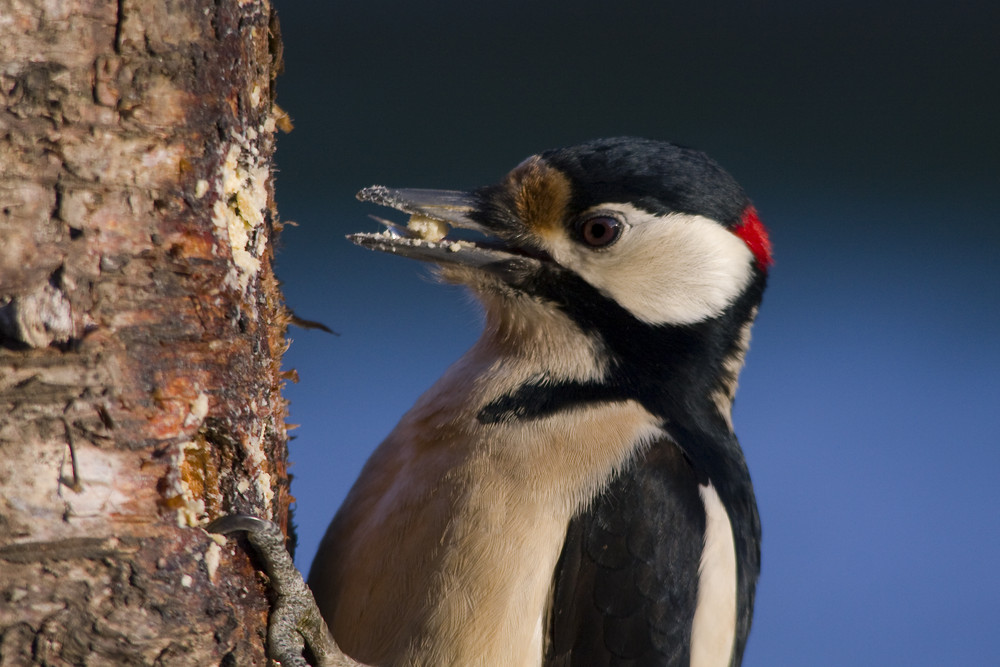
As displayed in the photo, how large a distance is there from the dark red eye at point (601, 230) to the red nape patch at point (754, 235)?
0.22 metres

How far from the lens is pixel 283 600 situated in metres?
1.12

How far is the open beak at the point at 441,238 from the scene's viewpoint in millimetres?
1469

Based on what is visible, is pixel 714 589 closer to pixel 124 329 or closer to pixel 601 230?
pixel 601 230

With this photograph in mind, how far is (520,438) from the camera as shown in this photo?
1.40m

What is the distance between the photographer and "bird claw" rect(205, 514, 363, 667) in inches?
41.3

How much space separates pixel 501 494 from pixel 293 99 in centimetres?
257

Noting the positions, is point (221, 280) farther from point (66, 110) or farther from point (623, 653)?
point (623, 653)

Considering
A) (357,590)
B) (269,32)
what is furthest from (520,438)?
(269,32)

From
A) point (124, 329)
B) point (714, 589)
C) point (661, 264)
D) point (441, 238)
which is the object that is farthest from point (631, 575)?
point (124, 329)

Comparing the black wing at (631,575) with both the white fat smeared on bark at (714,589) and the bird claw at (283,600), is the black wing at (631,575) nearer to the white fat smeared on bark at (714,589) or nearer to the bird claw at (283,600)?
the white fat smeared on bark at (714,589)

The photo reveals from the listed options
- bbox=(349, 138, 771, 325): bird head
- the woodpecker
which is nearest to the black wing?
the woodpecker

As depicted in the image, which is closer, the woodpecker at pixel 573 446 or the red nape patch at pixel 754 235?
the woodpecker at pixel 573 446

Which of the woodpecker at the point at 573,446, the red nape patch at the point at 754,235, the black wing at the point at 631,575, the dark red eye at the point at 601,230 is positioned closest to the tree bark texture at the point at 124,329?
the woodpecker at the point at 573,446

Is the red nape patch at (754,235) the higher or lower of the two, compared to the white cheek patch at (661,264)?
higher
